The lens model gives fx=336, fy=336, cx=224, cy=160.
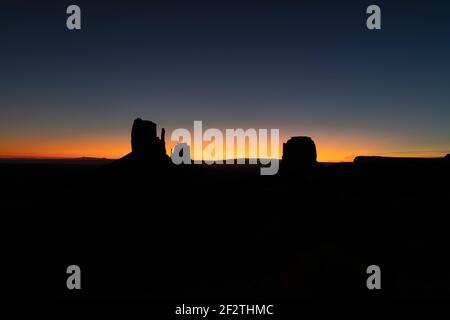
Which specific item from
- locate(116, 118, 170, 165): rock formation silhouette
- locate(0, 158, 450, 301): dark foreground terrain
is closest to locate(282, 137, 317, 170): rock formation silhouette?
locate(0, 158, 450, 301): dark foreground terrain

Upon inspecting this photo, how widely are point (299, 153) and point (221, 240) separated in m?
27.0

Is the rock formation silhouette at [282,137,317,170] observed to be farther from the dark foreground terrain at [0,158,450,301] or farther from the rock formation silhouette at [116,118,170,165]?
the rock formation silhouette at [116,118,170,165]

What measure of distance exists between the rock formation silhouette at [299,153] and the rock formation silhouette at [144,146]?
22.0 metres

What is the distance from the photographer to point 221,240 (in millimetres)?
34656

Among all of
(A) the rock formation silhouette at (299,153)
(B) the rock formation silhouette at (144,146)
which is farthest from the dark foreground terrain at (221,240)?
(A) the rock formation silhouette at (299,153)

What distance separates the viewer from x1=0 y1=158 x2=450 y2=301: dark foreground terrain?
27.2 m

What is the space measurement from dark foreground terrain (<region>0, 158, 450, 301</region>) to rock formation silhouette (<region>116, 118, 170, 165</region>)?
200 centimetres

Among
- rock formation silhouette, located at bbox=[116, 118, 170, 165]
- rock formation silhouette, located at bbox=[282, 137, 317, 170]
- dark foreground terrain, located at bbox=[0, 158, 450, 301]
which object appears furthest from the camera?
rock formation silhouette, located at bbox=[282, 137, 317, 170]

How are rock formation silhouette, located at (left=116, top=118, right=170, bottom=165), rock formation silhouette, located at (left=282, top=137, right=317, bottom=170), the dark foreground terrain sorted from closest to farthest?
the dark foreground terrain → rock formation silhouette, located at (left=116, top=118, right=170, bottom=165) → rock formation silhouette, located at (left=282, top=137, right=317, bottom=170)

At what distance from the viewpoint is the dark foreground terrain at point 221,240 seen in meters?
27.2

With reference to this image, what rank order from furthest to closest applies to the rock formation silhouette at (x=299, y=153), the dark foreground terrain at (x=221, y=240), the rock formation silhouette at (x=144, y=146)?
1. the rock formation silhouette at (x=299, y=153)
2. the rock formation silhouette at (x=144, y=146)
3. the dark foreground terrain at (x=221, y=240)

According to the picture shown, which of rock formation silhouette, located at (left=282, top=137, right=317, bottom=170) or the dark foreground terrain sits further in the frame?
rock formation silhouette, located at (left=282, top=137, right=317, bottom=170)

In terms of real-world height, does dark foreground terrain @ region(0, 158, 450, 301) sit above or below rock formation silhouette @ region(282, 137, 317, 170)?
below

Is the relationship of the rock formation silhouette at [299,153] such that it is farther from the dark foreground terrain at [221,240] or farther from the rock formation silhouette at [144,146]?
the rock formation silhouette at [144,146]
